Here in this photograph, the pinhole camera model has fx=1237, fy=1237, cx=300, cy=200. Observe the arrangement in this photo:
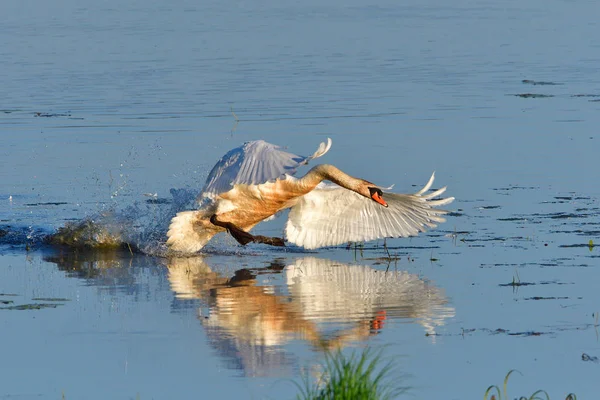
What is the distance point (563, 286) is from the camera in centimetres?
897

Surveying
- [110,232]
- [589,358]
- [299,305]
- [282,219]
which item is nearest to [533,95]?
[282,219]

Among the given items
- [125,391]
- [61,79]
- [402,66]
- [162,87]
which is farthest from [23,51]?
[125,391]

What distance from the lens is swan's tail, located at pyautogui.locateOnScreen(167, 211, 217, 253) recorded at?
414 inches

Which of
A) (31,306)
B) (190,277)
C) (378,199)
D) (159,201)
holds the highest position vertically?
(159,201)

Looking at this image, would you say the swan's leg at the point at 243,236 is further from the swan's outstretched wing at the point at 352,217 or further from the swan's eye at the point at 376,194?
the swan's eye at the point at 376,194

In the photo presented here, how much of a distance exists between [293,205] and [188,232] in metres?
0.94

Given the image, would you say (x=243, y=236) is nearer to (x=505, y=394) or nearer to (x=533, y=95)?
(x=505, y=394)

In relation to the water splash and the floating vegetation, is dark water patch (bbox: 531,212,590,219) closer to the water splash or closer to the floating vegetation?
the water splash

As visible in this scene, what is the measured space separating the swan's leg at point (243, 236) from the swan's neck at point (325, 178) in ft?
1.69

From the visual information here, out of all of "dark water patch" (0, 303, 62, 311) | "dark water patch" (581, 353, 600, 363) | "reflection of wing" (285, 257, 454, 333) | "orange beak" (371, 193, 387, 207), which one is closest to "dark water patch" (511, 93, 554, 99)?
"orange beak" (371, 193, 387, 207)

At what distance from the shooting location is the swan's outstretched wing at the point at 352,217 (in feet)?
35.6

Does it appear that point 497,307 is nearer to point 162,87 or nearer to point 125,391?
point 125,391

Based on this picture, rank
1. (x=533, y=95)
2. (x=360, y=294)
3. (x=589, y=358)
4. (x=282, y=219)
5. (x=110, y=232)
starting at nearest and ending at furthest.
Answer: (x=589, y=358), (x=360, y=294), (x=110, y=232), (x=282, y=219), (x=533, y=95)

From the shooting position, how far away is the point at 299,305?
8758 millimetres
